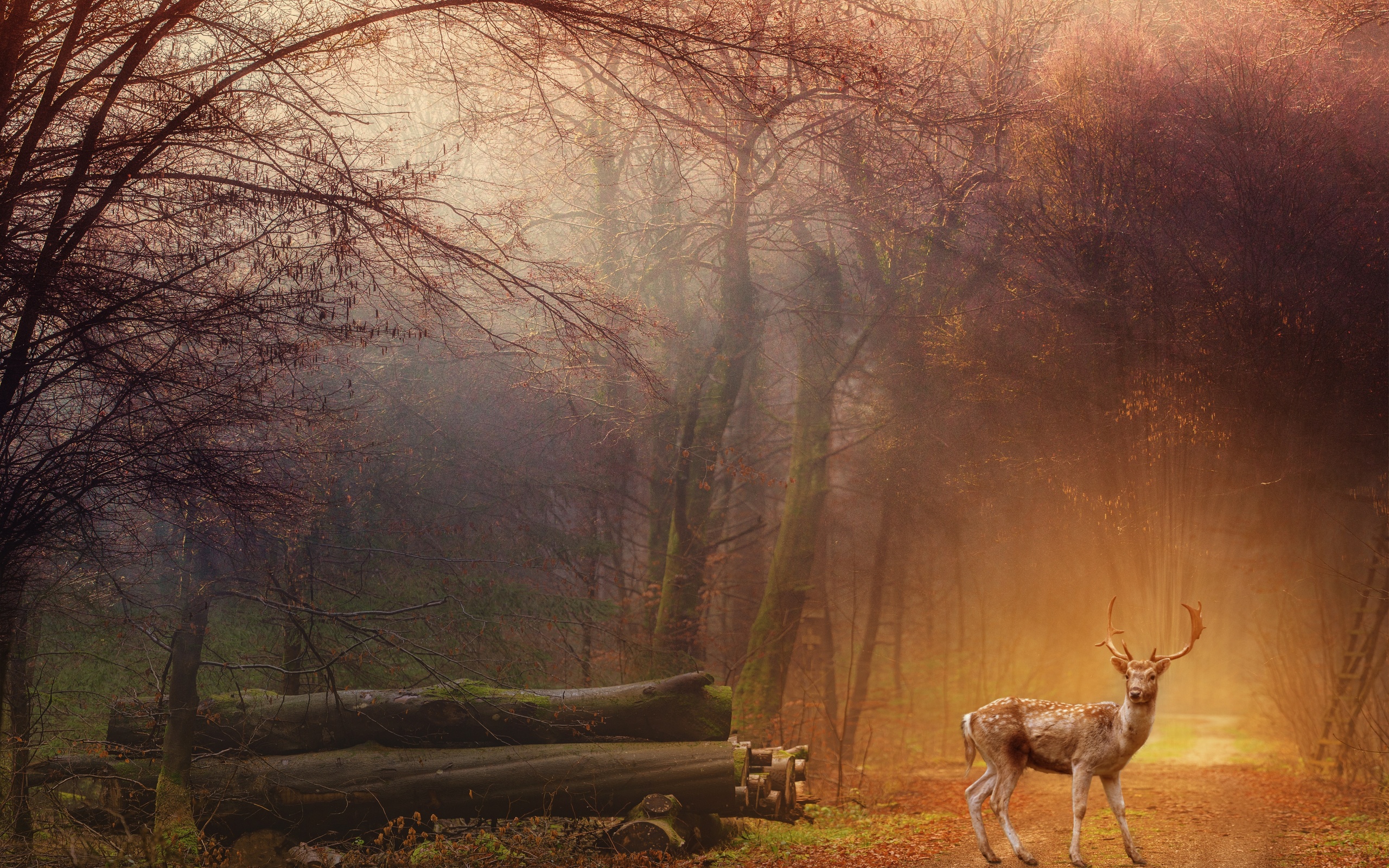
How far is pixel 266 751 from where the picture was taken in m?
8.09

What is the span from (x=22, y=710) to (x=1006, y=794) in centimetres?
750

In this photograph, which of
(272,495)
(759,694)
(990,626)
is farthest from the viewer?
(990,626)

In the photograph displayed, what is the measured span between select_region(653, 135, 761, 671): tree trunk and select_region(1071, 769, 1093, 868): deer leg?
6.57 meters

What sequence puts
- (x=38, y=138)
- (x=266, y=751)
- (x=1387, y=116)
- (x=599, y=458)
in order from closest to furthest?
(x=38, y=138), (x=266, y=751), (x=1387, y=116), (x=599, y=458)

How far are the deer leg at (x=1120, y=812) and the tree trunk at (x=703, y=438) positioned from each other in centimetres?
659

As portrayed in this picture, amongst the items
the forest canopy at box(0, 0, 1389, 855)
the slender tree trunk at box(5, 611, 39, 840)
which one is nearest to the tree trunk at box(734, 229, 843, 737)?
the forest canopy at box(0, 0, 1389, 855)

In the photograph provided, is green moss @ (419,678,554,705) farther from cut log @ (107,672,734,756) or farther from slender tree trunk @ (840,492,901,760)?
slender tree trunk @ (840,492,901,760)

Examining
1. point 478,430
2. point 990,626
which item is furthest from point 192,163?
point 990,626

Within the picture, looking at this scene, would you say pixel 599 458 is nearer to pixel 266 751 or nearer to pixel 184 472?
pixel 266 751

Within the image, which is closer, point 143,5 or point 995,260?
point 143,5

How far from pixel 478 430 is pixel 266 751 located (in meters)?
4.80

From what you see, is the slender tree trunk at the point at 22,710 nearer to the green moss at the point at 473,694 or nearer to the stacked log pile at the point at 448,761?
the stacked log pile at the point at 448,761

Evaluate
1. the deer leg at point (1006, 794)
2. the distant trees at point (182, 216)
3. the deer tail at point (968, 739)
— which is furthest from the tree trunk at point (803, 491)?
the distant trees at point (182, 216)

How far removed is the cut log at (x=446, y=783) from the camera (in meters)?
7.86
